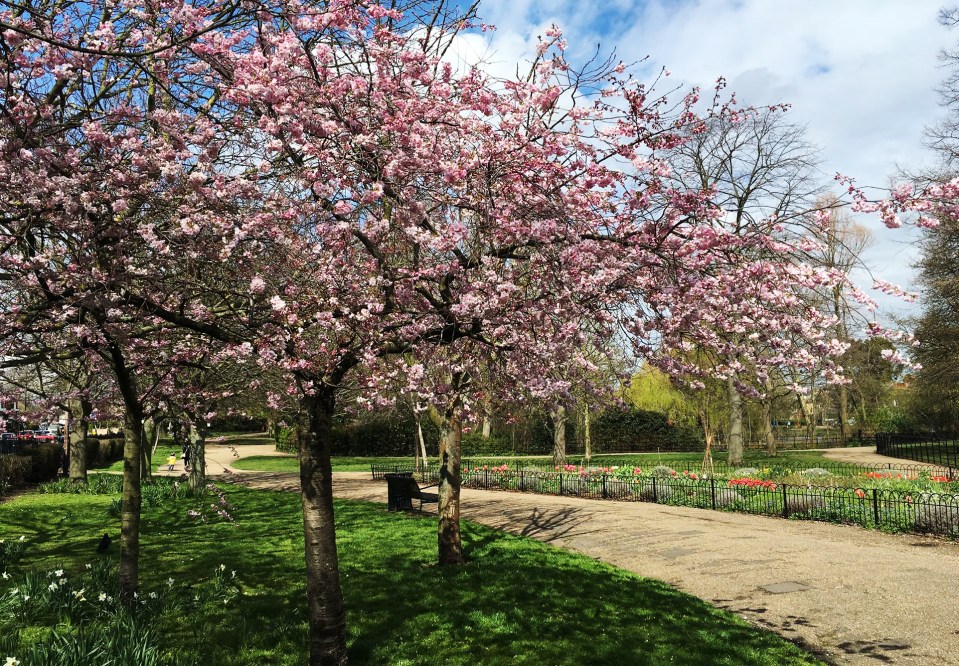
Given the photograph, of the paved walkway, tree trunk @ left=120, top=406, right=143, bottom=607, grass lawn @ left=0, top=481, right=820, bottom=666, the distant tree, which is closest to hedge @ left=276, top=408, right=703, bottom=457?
the distant tree

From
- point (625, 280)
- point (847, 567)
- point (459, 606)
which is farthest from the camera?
point (847, 567)

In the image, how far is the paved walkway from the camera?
7.31m

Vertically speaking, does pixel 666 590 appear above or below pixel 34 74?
below

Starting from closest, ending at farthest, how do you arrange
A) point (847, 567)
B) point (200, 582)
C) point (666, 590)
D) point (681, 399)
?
point (200, 582) < point (666, 590) < point (847, 567) < point (681, 399)

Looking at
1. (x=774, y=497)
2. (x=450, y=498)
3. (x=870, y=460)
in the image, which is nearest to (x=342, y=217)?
(x=450, y=498)

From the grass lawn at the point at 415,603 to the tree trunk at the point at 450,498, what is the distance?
392 millimetres

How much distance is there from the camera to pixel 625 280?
5.57 metres

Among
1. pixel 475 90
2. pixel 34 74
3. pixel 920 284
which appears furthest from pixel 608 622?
pixel 920 284

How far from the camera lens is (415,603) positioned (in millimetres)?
7934

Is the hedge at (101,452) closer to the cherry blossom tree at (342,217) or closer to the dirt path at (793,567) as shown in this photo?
the dirt path at (793,567)

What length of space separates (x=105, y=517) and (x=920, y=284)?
2963 centimetres

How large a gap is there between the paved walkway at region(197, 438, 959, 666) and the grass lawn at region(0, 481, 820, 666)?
2.24 ft

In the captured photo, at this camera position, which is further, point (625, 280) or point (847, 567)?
point (847, 567)

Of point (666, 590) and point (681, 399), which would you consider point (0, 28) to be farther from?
point (681, 399)
